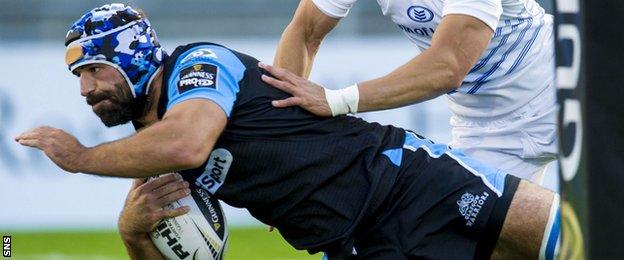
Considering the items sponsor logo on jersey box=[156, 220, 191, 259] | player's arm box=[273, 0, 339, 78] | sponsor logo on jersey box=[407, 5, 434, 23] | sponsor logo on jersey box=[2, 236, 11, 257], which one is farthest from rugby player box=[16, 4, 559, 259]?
sponsor logo on jersey box=[2, 236, 11, 257]

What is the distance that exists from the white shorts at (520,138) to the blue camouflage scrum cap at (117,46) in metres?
1.74

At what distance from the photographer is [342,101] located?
14.9ft

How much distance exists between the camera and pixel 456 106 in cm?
569

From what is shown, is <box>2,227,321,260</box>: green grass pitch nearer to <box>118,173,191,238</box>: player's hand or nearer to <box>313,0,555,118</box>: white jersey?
<box>313,0,555,118</box>: white jersey

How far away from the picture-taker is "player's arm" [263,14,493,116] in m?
4.69

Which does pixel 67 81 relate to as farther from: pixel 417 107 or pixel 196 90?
pixel 196 90

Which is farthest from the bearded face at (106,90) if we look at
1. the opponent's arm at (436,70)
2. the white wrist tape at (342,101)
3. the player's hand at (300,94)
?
the opponent's arm at (436,70)

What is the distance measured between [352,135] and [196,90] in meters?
0.66

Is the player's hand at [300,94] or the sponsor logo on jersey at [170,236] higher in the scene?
the player's hand at [300,94]

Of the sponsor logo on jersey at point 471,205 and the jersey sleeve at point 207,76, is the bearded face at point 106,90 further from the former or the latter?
the sponsor logo on jersey at point 471,205

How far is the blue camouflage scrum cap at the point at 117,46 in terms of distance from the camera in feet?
14.8

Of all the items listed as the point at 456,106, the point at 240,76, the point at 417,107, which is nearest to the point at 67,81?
the point at 417,107

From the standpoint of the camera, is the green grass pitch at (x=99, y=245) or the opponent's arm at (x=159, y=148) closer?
the opponent's arm at (x=159, y=148)

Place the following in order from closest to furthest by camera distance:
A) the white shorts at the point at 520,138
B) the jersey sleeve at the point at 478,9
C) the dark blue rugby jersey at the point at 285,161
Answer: the dark blue rugby jersey at the point at 285,161 < the jersey sleeve at the point at 478,9 < the white shorts at the point at 520,138
